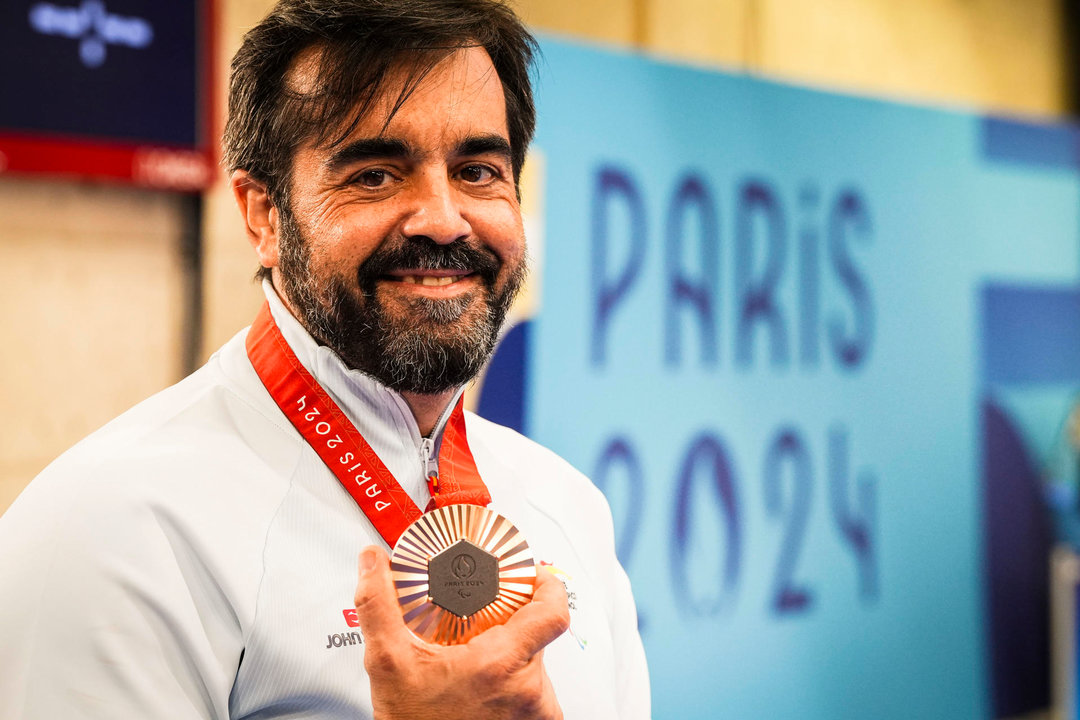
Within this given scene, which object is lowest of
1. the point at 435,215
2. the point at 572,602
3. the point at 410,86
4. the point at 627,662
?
the point at 627,662

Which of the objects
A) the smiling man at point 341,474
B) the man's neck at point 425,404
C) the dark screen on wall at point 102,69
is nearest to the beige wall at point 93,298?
the dark screen on wall at point 102,69

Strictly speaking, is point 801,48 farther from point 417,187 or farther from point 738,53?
point 417,187

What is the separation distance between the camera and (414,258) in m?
1.13

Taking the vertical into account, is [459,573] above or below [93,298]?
below

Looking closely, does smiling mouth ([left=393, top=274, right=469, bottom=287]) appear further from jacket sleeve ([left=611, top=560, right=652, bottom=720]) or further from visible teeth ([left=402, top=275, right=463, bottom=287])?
jacket sleeve ([left=611, top=560, right=652, bottom=720])

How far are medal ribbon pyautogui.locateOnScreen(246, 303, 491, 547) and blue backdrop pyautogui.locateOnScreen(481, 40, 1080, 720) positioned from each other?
127cm

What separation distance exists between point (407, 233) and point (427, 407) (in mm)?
213

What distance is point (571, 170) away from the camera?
2.64m

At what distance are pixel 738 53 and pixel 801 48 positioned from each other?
1.02ft

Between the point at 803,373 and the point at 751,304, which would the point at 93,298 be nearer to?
the point at 751,304

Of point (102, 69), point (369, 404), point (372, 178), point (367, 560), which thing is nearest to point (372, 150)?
point (372, 178)

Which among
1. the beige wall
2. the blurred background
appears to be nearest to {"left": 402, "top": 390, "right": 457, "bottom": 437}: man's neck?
the blurred background

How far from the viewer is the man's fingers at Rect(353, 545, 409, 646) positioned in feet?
2.80

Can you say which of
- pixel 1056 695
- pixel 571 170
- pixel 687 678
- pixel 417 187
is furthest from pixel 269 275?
pixel 1056 695
